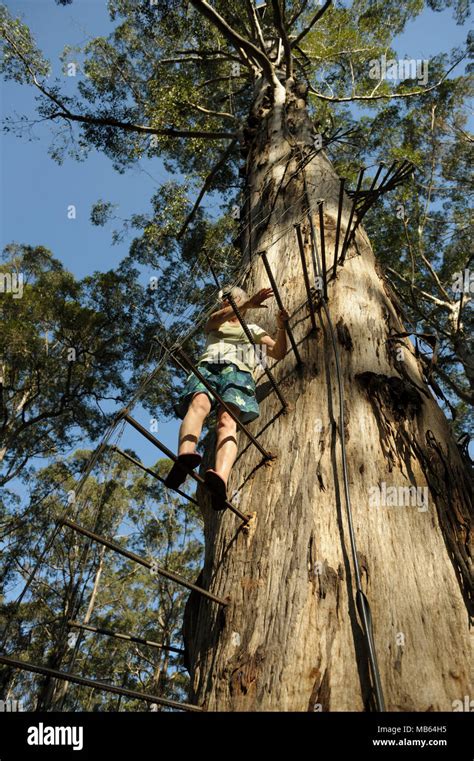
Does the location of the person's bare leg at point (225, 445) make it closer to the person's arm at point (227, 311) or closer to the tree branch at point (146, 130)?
the person's arm at point (227, 311)

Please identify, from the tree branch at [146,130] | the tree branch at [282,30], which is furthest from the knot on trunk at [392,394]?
the tree branch at [146,130]

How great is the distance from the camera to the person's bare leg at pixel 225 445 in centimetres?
176

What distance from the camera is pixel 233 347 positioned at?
2369mm

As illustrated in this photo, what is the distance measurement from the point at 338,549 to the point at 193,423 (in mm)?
792

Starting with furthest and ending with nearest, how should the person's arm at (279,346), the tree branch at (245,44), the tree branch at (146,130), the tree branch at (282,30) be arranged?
1. the tree branch at (146,130)
2. the tree branch at (245,44)
3. the tree branch at (282,30)
4. the person's arm at (279,346)

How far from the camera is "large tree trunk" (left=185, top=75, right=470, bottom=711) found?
1197 millimetres

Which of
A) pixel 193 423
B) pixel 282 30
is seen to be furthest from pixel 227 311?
pixel 282 30

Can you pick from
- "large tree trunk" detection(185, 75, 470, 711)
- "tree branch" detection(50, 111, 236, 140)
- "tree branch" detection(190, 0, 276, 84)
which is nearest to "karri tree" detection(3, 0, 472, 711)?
"large tree trunk" detection(185, 75, 470, 711)

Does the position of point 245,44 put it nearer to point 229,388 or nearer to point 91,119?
point 91,119

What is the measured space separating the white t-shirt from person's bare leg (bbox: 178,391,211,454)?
23 cm

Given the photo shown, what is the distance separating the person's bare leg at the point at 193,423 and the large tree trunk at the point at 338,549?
20 cm

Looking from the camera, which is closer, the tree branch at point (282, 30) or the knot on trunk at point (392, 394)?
the knot on trunk at point (392, 394)

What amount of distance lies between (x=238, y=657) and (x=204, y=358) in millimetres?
1323

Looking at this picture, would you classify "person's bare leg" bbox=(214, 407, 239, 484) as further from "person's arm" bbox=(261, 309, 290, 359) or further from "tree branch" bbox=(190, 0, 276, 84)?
"tree branch" bbox=(190, 0, 276, 84)
